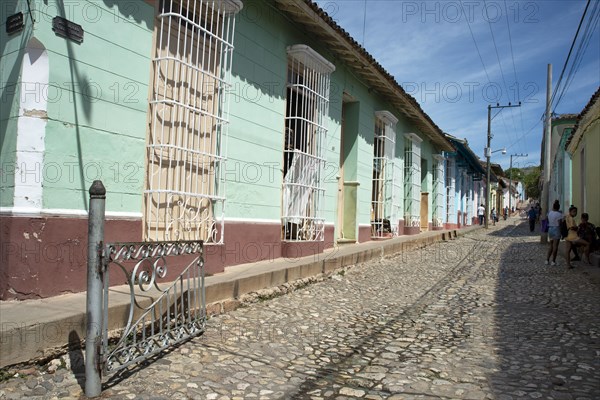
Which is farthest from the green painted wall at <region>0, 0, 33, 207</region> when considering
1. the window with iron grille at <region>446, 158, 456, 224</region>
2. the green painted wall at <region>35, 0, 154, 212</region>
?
the window with iron grille at <region>446, 158, 456, 224</region>

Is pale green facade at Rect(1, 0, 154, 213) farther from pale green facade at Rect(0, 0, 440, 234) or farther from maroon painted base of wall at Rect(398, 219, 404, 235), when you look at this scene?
maroon painted base of wall at Rect(398, 219, 404, 235)

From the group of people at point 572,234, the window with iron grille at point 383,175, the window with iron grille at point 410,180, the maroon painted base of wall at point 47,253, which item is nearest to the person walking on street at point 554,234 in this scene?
the group of people at point 572,234

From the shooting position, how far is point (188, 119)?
5.18m

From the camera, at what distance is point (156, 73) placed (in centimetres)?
478

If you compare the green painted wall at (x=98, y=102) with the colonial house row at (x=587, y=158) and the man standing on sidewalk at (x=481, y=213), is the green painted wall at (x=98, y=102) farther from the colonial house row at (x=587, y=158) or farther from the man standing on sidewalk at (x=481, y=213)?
the man standing on sidewalk at (x=481, y=213)

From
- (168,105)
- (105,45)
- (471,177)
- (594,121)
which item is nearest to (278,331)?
(168,105)

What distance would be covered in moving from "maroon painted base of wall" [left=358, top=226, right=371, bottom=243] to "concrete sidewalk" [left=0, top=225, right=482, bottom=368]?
373 cm

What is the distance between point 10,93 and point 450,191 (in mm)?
18594

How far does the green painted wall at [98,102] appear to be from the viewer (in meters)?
3.83

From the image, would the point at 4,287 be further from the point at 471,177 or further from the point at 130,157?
the point at 471,177

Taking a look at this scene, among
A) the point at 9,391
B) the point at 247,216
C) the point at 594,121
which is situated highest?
the point at 594,121

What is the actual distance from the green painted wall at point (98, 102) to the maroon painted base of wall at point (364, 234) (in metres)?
6.21

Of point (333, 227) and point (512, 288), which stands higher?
point (333, 227)

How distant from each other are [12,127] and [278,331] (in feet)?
8.93
